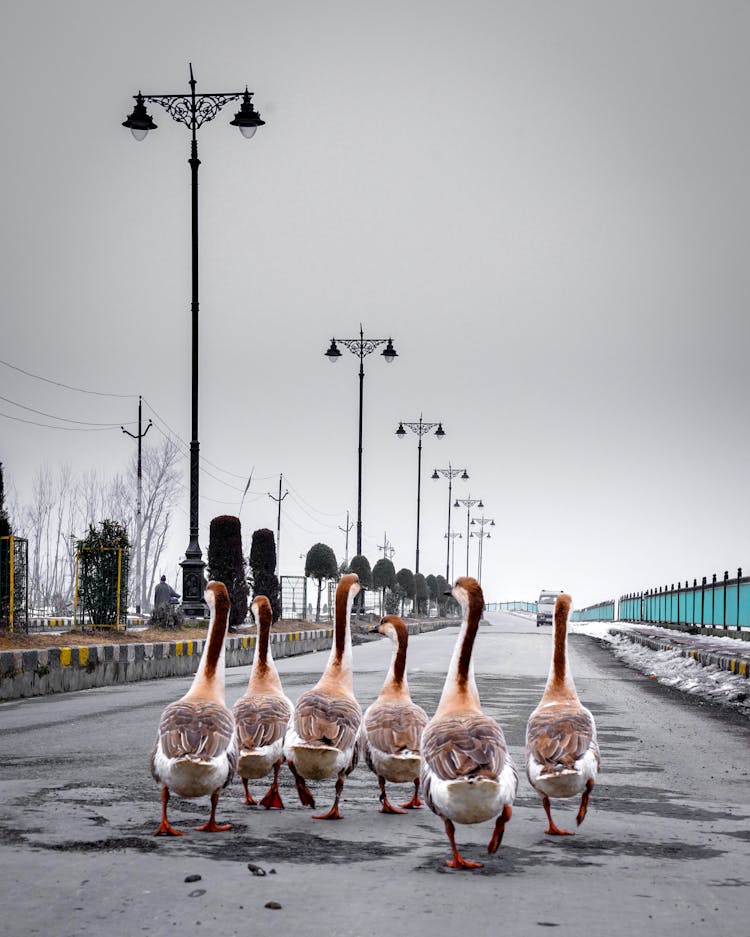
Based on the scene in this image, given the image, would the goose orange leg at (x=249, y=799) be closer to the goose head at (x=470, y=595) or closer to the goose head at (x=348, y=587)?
the goose head at (x=348, y=587)

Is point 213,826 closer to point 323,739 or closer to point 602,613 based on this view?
point 323,739

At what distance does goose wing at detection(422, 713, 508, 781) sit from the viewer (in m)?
6.14

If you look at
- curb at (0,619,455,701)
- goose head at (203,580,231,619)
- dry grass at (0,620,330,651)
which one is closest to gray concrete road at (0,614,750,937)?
goose head at (203,580,231,619)

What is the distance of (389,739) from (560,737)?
1190mm

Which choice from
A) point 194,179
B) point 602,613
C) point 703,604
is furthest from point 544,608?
point 194,179

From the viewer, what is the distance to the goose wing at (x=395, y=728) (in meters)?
7.83

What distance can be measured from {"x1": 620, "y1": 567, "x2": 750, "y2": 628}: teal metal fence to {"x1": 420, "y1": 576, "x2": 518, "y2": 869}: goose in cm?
3354

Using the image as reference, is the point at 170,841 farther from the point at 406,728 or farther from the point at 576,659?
the point at 576,659

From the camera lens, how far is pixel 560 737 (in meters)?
7.10

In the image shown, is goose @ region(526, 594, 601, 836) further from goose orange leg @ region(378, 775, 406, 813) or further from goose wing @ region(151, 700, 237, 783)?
goose wing @ region(151, 700, 237, 783)

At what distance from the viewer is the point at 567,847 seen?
7.03 meters

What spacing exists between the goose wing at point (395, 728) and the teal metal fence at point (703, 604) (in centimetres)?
3235

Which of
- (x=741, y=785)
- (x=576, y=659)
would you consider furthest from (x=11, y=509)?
(x=741, y=785)

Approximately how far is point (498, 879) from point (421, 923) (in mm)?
980
